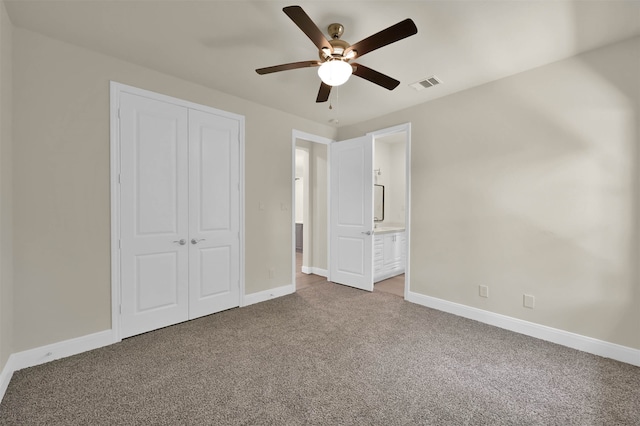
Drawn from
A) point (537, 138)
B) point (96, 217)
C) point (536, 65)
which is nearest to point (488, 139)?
point (537, 138)

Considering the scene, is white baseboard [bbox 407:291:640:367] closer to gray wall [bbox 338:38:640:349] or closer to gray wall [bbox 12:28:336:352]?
gray wall [bbox 338:38:640:349]

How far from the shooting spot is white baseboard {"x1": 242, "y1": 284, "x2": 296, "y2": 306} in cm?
374

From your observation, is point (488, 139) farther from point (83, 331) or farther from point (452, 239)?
point (83, 331)

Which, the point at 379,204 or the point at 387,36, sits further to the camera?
the point at 379,204

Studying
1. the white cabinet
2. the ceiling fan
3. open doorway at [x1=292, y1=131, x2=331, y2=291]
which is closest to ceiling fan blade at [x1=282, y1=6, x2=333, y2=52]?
the ceiling fan

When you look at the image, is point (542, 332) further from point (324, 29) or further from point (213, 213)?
point (213, 213)

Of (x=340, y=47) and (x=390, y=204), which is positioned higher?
(x=340, y=47)

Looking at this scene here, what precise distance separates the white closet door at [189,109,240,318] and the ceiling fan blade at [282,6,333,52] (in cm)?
191

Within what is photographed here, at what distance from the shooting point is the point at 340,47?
207cm

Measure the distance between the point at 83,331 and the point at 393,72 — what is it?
3.77 meters

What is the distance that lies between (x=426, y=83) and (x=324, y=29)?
1477mm

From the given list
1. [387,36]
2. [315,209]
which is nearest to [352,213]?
[315,209]

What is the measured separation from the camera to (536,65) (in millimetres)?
2777

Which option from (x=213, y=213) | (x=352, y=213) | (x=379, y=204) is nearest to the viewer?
(x=213, y=213)
